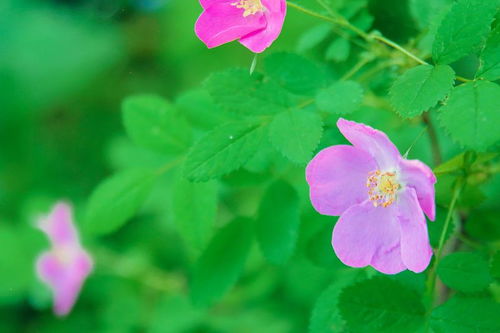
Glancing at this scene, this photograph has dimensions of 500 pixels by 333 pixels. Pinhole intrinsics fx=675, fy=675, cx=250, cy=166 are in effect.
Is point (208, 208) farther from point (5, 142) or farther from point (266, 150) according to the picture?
point (5, 142)

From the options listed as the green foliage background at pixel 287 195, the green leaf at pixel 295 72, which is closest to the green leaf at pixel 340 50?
the green foliage background at pixel 287 195

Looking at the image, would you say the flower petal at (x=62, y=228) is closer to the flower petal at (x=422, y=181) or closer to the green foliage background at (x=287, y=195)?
the green foliage background at (x=287, y=195)

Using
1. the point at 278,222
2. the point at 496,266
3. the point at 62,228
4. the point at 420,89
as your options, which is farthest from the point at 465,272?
the point at 62,228

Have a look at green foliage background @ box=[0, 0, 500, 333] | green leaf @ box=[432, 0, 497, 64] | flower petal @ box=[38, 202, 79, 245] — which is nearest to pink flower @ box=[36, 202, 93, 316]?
flower petal @ box=[38, 202, 79, 245]

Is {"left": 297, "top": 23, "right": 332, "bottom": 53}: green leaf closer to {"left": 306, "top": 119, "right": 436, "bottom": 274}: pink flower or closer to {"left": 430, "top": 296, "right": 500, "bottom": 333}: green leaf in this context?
{"left": 306, "top": 119, "right": 436, "bottom": 274}: pink flower

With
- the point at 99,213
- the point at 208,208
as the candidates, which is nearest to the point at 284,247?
the point at 208,208
